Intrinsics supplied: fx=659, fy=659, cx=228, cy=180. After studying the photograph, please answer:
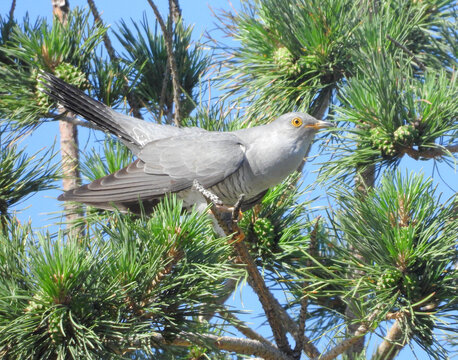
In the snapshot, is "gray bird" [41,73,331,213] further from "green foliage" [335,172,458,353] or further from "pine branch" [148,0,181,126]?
"green foliage" [335,172,458,353]

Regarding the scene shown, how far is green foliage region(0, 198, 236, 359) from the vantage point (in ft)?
5.46

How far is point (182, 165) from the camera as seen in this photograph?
3125 millimetres

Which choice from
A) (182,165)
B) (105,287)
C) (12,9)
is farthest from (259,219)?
(12,9)

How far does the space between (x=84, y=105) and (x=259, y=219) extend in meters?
0.98

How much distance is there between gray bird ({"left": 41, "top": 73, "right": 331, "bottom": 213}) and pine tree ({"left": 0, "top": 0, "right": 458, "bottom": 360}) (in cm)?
10

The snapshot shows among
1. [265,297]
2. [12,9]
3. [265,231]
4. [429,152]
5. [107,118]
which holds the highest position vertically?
[12,9]

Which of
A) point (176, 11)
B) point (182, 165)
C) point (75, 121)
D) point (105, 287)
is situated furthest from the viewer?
point (176, 11)

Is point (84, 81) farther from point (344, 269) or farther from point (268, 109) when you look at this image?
point (344, 269)

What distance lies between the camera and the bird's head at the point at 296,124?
10.00 ft

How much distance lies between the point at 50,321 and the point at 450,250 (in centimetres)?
127

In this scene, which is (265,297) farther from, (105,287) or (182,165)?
(182,165)

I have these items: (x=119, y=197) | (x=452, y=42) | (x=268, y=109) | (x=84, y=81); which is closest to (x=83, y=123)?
(x=84, y=81)

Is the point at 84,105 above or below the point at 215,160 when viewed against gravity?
above

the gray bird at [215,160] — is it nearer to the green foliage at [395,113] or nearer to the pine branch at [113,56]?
the pine branch at [113,56]
